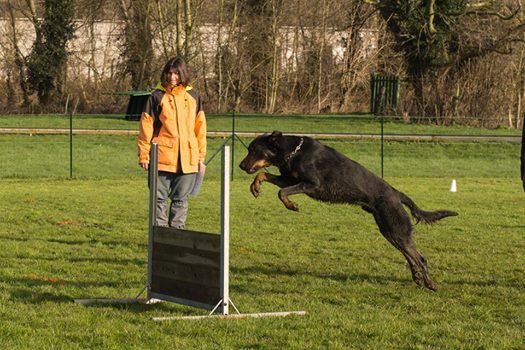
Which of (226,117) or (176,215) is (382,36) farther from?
(176,215)

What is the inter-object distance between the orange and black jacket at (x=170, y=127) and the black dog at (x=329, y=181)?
624 millimetres

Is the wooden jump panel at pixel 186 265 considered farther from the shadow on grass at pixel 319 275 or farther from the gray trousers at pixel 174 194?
the shadow on grass at pixel 319 275

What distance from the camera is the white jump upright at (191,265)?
280 inches

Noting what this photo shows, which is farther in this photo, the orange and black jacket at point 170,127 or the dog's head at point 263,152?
the dog's head at point 263,152

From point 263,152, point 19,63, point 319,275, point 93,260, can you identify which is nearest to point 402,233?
point 319,275

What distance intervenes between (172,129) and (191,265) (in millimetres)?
1808

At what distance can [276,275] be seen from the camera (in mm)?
9758

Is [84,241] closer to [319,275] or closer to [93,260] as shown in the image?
[93,260]

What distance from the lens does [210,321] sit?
281 inches

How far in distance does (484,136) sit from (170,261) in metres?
25.4

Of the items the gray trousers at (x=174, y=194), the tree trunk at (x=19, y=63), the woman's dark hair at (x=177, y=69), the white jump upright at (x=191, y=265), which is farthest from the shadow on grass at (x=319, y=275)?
the tree trunk at (x=19, y=63)

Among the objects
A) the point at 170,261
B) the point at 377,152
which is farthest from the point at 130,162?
the point at 170,261

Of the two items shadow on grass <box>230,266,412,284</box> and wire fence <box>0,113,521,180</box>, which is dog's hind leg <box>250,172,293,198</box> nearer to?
shadow on grass <box>230,266,412,284</box>

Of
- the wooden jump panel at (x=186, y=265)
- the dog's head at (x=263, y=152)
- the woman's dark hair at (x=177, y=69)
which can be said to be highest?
the woman's dark hair at (x=177, y=69)
